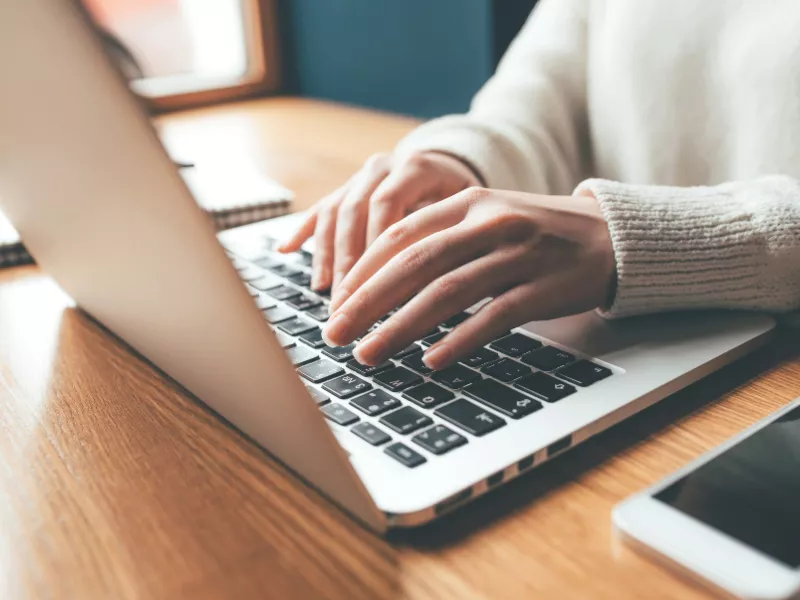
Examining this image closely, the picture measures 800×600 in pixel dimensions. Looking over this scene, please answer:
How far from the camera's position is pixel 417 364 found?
17.6 inches

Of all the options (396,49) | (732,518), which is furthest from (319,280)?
(396,49)

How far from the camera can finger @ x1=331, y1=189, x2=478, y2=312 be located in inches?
19.8

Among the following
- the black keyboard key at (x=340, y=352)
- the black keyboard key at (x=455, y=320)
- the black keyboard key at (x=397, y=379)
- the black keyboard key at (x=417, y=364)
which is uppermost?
the black keyboard key at (x=397, y=379)

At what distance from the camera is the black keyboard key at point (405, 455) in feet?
1.13

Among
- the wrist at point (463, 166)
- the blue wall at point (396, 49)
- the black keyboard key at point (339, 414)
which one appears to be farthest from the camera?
the blue wall at point (396, 49)

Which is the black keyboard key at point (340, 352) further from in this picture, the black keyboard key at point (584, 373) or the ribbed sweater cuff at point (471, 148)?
the ribbed sweater cuff at point (471, 148)

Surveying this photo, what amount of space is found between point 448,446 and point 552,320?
7.0 inches

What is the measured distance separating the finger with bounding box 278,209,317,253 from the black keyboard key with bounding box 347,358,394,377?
222 millimetres

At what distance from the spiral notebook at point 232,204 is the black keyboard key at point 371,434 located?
393 millimetres

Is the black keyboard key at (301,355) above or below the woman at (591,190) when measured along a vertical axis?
below

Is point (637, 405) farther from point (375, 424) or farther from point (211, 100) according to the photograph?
point (211, 100)

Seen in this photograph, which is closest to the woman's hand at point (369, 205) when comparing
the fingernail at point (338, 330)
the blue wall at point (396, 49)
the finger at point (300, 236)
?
the finger at point (300, 236)

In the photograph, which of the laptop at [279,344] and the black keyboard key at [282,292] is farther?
the black keyboard key at [282,292]

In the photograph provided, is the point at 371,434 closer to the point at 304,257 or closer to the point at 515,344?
the point at 515,344
